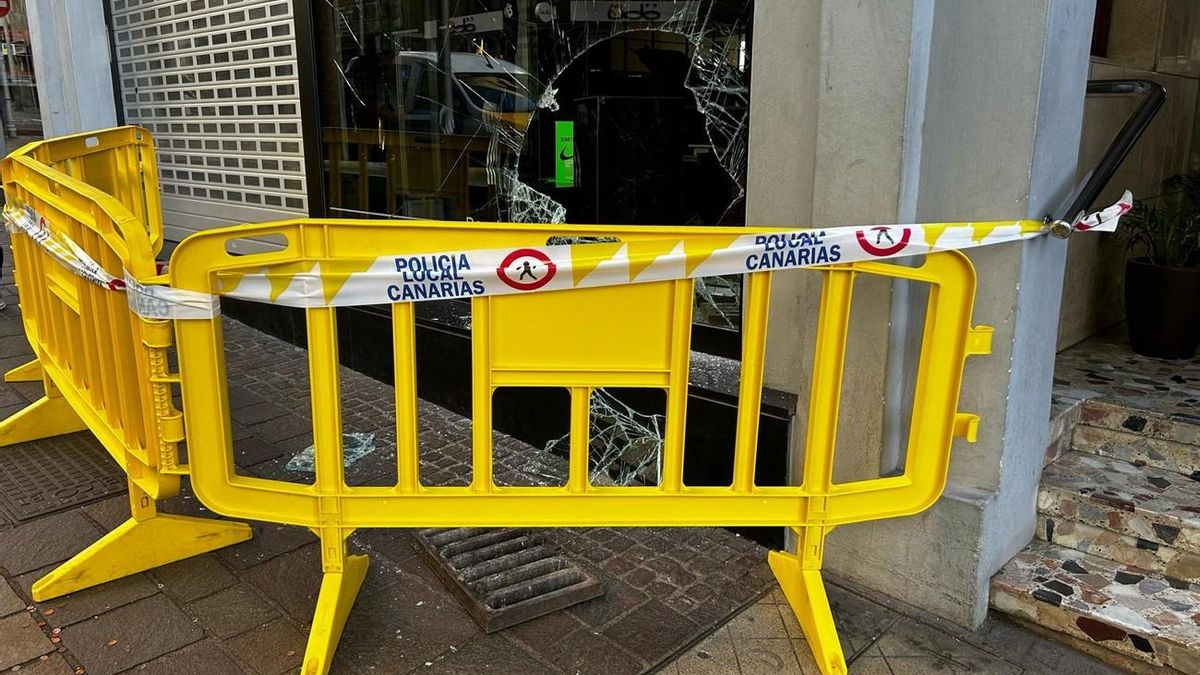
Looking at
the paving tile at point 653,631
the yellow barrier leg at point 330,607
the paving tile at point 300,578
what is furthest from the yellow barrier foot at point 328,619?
the paving tile at point 653,631

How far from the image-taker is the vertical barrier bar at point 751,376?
2.78 m

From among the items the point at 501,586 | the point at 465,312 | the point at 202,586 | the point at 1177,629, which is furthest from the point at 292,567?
the point at 1177,629

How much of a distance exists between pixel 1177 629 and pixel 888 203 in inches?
65.5

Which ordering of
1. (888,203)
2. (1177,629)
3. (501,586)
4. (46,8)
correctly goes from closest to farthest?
(1177,629) < (888,203) < (501,586) < (46,8)

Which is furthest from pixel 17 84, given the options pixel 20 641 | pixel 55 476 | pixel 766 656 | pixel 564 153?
pixel 766 656

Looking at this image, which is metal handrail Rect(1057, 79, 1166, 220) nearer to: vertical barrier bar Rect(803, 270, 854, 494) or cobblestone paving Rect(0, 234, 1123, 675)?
vertical barrier bar Rect(803, 270, 854, 494)

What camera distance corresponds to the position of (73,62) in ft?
26.6

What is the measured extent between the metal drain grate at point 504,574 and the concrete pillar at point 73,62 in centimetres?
678

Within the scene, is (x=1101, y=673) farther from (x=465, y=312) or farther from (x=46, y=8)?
(x=46, y=8)

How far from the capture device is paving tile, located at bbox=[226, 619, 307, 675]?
Answer: 9.66 feet

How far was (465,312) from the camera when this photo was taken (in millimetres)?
5371

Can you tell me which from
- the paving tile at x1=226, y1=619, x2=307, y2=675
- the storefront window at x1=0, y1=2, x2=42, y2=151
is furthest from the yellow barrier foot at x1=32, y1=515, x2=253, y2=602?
the storefront window at x1=0, y1=2, x2=42, y2=151

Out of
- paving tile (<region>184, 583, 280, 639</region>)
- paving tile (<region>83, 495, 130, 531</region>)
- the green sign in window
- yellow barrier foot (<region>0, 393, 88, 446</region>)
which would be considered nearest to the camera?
paving tile (<region>184, 583, 280, 639</region>)

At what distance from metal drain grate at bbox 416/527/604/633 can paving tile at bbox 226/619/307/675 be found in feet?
1.96
